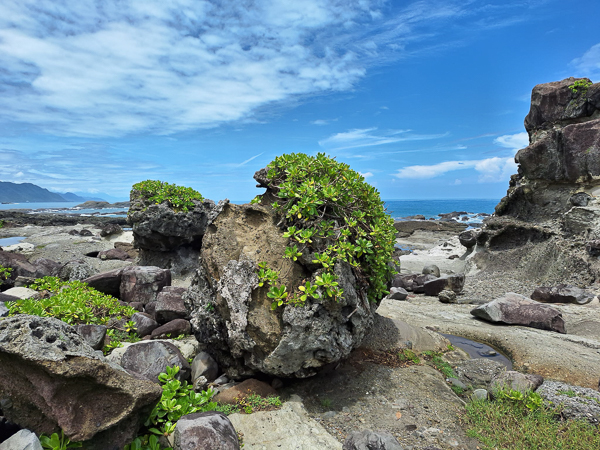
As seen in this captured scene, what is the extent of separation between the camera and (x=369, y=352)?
8.07 meters

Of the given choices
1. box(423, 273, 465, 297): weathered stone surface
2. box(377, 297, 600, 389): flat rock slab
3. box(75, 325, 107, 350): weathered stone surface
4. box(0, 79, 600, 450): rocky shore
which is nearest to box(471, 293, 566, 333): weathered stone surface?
box(0, 79, 600, 450): rocky shore

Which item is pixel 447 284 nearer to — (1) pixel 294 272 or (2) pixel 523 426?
(2) pixel 523 426

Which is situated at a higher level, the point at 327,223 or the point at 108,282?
the point at 327,223

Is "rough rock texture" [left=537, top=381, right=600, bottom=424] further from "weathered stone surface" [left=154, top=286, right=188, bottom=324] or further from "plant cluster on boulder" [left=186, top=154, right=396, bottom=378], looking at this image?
"weathered stone surface" [left=154, top=286, right=188, bottom=324]

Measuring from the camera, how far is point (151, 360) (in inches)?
247

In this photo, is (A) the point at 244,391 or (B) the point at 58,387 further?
(A) the point at 244,391

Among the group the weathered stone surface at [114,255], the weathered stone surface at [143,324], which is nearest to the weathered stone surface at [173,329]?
the weathered stone surface at [143,324]

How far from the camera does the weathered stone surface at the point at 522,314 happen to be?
34.4 ft

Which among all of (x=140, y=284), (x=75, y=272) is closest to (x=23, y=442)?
(x=140, y=284)

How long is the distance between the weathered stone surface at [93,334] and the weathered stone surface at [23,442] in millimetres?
3144

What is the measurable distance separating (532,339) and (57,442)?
36.0 feet

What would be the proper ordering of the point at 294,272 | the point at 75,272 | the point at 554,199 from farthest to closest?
the point at 554,199, the point at 75,272, the point at 294,272

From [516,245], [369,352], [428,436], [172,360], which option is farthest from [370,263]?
[516,245]

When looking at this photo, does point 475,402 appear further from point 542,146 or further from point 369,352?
point 542,146
